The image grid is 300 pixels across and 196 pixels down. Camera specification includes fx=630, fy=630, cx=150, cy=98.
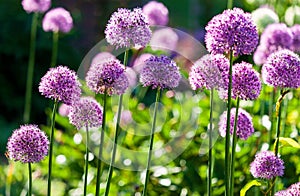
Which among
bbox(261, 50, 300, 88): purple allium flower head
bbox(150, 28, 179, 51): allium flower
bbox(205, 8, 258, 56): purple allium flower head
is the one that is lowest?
bbox(261, 50, 300, 88): purple allium flower head

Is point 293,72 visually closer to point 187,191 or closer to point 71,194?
point 187,191

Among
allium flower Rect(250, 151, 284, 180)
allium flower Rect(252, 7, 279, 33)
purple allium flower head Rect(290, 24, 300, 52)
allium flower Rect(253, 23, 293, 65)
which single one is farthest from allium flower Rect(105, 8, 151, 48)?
allium flower Rect(252, 7, 279, 33)

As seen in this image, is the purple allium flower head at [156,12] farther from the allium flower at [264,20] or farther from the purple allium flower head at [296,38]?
the purple allium flower head at [296,38]

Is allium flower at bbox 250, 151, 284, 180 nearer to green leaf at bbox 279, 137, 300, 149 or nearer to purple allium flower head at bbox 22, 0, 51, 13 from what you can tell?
green leaf at bbox 279, 137, 300, 149

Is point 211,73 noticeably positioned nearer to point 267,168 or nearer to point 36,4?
point 267,168

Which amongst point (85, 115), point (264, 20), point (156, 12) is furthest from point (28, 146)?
point (156, 12)

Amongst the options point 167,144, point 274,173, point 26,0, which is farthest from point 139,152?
point 274,173

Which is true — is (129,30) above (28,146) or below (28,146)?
above
